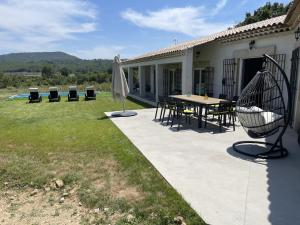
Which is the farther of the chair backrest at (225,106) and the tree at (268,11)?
the tree at (268,11)

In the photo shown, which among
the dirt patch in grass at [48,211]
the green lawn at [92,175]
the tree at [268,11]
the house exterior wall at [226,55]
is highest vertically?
the tree at [268,11]

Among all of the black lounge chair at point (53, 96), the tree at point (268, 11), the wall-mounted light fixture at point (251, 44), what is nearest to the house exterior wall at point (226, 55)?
the wall-mounted light fixture at point (251, 44)

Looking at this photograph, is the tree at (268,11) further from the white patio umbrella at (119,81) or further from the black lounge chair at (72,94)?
the white patio umbrella at (119,81)

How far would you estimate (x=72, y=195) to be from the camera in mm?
4746

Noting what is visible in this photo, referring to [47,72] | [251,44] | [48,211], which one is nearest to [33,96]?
[251,44]

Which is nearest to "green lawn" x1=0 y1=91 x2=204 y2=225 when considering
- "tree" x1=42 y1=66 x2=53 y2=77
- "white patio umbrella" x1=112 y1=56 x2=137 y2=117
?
"white patio umbrella" x1=112 y1=56 x2=137 y2=117

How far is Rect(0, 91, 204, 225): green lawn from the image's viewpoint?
406 centimetres

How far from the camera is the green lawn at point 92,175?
406 centimetres

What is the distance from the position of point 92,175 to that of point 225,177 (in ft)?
9.13

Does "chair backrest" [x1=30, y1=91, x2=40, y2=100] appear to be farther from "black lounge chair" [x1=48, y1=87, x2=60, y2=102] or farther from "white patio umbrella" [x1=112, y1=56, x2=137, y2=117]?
"white patio umbrella" [x1=112, y1=56, x2=137, y2=117]

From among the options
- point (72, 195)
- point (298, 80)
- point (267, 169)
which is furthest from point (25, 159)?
point (298, 80)

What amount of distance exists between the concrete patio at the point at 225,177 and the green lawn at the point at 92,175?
0.31 metres

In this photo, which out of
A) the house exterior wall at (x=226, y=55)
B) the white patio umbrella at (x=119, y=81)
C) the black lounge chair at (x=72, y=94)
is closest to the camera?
the house exterior wall at (x=226, y=55)

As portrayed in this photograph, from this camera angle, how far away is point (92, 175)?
18.2 ft
